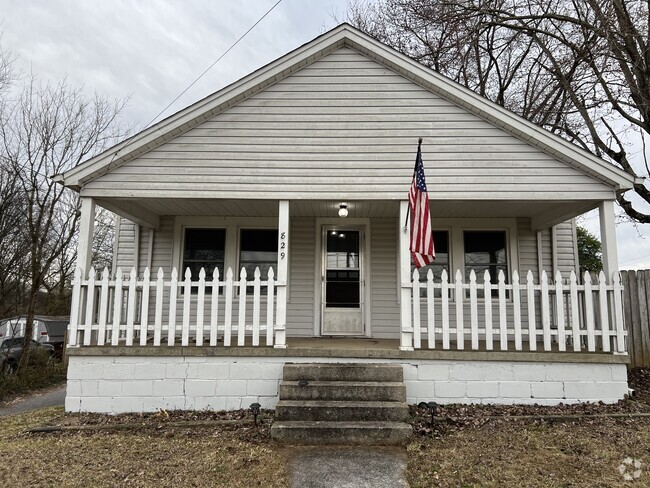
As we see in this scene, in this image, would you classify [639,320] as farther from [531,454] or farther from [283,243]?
[283,243]

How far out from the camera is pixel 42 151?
1024cm

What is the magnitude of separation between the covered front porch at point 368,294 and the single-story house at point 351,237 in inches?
1.3

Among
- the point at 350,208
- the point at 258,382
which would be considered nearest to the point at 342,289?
the point at 350,208

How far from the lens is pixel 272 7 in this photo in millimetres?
6754

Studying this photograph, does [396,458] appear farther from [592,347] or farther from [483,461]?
[592,347]

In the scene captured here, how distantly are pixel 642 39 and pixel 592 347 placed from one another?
747 centimetres

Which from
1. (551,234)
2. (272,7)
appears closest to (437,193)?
(551,234)

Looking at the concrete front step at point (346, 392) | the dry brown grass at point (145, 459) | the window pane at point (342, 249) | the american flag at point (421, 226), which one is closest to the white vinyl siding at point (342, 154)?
the american flag at point (421, 226)

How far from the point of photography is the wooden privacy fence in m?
7.32

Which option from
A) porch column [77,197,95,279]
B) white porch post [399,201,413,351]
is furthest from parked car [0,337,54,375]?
white porch post [399,201,413,351]

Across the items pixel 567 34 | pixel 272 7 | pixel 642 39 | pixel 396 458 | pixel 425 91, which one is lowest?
pixel 396 458

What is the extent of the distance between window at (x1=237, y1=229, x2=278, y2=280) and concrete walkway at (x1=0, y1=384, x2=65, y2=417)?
3872mm

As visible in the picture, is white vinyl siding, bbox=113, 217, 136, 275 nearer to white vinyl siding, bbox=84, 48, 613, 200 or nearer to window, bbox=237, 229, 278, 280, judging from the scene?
window, bbox=237, 229, 278, 280

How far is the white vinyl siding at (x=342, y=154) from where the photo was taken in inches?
230
